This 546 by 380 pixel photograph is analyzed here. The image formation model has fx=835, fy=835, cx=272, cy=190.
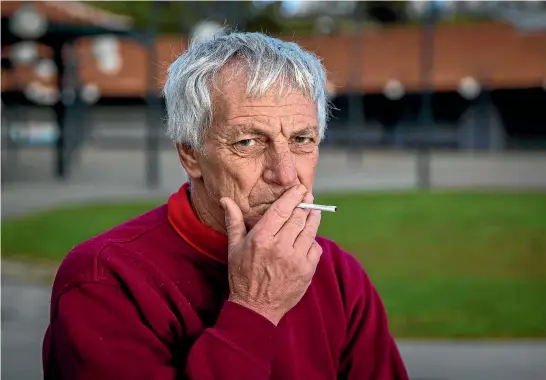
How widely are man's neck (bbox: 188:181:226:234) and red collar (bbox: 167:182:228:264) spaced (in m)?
0.02

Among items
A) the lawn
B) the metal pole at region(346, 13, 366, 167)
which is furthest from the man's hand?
the metal pole at region(346, 13, 366, 167)

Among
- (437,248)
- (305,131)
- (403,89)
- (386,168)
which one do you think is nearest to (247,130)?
(305,131)

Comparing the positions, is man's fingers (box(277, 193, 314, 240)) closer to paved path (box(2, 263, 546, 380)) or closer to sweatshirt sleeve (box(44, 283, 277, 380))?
sweatshirt sleeve (box(44, 283, 277, 380))

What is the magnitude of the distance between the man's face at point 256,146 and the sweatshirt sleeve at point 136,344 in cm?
28

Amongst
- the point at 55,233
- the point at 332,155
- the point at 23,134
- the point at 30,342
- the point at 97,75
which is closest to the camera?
the point at 30,342

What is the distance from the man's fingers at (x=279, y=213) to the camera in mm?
1748

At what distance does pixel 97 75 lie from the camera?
3703 centimetres

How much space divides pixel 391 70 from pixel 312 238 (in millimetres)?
33761

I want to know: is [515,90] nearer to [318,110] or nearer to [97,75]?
[97,75]

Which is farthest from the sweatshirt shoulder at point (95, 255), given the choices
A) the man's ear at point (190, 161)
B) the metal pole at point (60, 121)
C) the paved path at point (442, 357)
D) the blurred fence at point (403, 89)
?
the blurred fence at point (403, 89)

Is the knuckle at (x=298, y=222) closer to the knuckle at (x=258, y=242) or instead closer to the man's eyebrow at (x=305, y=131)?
the knuckle at (x=258, y=242)

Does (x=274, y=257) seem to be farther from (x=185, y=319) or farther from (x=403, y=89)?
(x=403, y=89)

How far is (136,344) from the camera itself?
181 cm

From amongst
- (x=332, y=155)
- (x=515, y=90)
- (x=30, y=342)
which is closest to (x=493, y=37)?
(x=515, y=90)
